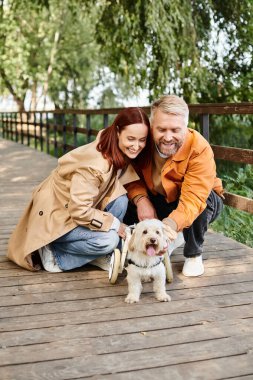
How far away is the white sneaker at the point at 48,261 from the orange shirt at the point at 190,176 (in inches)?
34.5

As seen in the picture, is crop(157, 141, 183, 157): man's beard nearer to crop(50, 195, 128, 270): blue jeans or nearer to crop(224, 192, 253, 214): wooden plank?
crop(50, 195, 128, 270): blue jeans

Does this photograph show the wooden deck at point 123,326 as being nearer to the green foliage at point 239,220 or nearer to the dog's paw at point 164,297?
the dog's paw at point 164,297

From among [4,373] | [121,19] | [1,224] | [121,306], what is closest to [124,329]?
[121,306]

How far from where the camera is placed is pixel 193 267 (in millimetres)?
3508

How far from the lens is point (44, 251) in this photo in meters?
3.57

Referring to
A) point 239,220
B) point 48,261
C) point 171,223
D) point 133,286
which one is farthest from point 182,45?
point 133,286

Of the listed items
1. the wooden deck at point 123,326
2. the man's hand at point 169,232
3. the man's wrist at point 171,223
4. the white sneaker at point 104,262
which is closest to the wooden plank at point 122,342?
the wooden deck at point 123,326

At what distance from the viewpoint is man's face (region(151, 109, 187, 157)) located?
3213 mm

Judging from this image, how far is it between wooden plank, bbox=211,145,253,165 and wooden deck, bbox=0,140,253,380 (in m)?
0.78

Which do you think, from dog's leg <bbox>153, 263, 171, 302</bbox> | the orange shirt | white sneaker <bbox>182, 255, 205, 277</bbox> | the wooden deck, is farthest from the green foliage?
dog's leg <bbox>153, 263, 171, 302</bbox>

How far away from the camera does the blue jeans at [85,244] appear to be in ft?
11.3

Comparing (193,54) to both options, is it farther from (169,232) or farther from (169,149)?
(169,232)

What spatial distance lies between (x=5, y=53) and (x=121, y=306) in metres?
21.2

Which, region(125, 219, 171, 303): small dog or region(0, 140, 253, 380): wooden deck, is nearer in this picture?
region(0, 140, 253, 380): wooden deck
